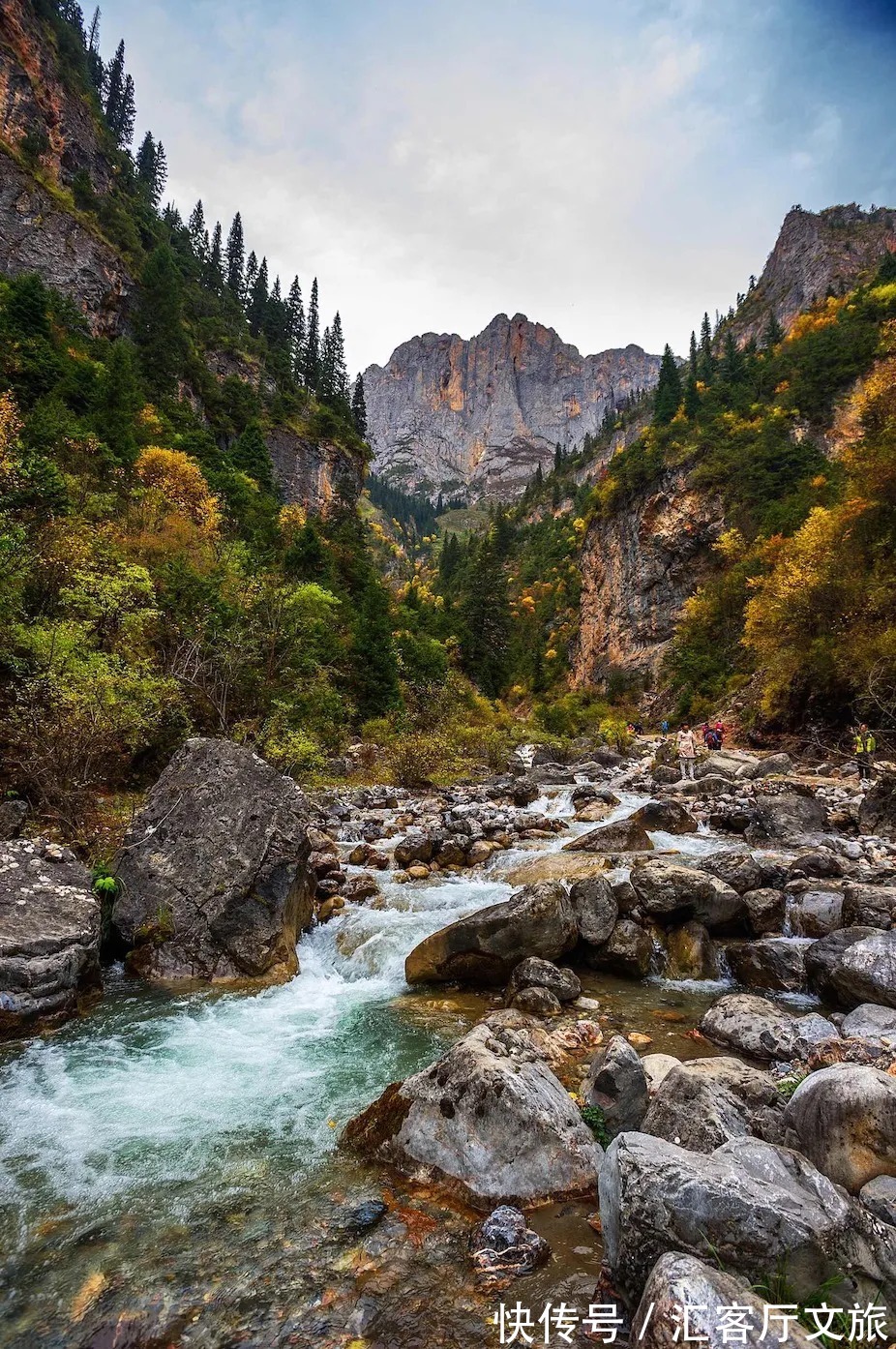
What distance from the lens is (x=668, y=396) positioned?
73312 mm

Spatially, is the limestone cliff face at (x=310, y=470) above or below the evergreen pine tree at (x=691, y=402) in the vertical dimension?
below

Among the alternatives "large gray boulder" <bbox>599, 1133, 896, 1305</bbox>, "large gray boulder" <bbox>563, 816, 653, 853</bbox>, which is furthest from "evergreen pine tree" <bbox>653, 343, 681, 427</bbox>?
"large gray boulder" <bbox>599, 1133, 896, 1305</bbox>

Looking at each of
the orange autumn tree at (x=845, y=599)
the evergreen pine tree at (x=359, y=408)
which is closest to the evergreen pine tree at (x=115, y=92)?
the evergreen pine tree at (x=359, y=408)

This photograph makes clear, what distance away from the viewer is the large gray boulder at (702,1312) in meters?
2.39

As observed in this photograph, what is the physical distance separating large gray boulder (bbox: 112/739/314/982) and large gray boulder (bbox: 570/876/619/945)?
4.30 m

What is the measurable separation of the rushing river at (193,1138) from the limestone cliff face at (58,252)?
4688 centimetres

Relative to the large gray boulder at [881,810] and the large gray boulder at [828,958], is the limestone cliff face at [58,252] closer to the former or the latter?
the large gray boulder at [881,810]

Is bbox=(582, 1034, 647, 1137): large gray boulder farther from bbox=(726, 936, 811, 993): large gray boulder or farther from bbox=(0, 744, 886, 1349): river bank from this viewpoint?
bbox=(726, 936, 811, 993): large gray boulder

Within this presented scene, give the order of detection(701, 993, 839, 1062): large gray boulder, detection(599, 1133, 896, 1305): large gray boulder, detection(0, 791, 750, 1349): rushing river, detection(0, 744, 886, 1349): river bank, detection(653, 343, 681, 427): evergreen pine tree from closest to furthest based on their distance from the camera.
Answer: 1. detection(599, 1133, 896, 1305): large gray boulder
2. detection(0, 744, 886, 1349): river bank
3. detection(0, 791, 750, 1349): rushing river
4. detection(701, 993, 839, 1062): large gray boulder
5. detection(653, 343, 681, 427): evergreen pine tree

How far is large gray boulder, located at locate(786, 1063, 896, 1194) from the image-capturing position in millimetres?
3516

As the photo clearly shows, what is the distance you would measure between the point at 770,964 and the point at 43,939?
9.21 metres

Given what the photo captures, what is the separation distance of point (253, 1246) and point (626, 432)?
120402mm

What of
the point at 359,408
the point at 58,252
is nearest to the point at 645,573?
the point at 359,408

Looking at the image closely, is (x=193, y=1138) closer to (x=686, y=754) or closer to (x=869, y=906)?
(x=869, y=906)
